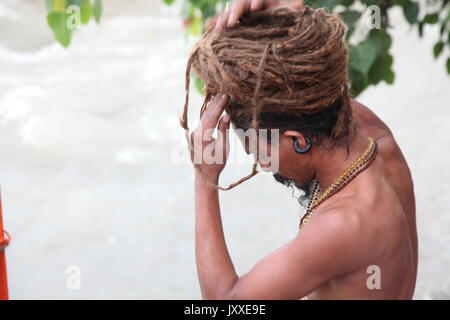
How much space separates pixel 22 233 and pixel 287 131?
362 cm

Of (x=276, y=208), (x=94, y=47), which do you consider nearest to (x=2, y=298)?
(x=276, y=208)

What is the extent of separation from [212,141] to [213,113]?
0.22ft

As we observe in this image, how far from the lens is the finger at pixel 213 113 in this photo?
4.85ft

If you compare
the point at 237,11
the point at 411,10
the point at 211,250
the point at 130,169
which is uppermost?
the point at 237,11

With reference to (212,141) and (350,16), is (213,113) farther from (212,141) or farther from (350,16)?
(350,16)

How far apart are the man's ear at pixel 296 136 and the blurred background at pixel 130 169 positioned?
0.72m

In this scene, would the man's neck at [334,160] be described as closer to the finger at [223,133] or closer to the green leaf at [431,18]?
the finger at [223,133]

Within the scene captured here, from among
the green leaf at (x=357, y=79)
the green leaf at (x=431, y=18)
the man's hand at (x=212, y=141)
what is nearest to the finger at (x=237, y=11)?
the man's hand at (x=212, y=141)

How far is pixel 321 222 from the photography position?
147cm

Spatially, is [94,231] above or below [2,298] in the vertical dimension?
below

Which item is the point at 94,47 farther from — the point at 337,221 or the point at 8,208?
the point at 337,221

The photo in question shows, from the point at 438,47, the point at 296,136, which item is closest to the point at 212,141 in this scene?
the point at 296,136

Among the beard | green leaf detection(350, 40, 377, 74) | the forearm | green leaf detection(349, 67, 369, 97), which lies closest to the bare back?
the beard

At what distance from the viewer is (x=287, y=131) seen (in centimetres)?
150
